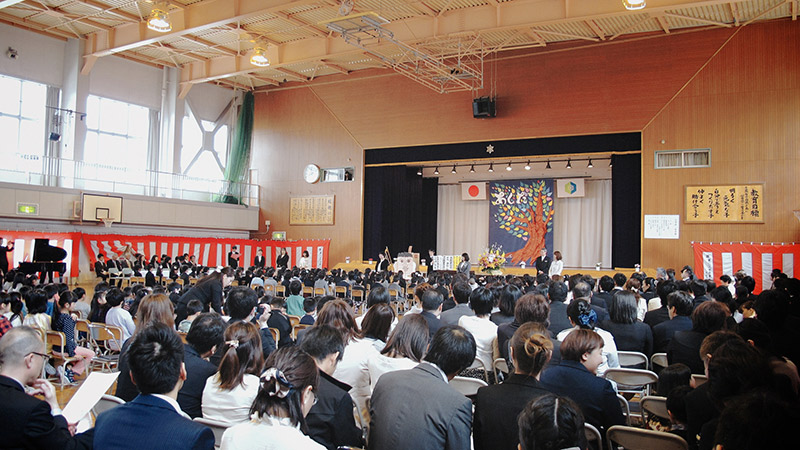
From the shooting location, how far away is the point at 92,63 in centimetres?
1767

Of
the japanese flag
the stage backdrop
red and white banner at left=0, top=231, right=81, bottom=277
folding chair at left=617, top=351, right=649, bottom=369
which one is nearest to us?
folding chair at left=617, top=351, right=649, bottom=369

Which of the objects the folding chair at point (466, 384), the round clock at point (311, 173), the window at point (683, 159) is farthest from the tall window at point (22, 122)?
the window at point (683, 159)

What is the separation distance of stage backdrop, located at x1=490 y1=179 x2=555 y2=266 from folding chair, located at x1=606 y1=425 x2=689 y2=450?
1846 cm

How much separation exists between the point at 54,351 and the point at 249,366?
4275 mm

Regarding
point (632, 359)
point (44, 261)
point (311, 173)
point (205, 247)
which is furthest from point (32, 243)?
point (632, 359)

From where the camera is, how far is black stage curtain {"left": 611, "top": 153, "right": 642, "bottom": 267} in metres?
15.5

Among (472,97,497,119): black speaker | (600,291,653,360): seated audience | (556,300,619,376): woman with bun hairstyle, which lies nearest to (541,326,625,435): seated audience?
(556,300,619,376): woman with bun hairstyle

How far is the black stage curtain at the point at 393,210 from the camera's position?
1927 centimetres

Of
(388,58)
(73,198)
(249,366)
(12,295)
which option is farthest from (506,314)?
(73,198)

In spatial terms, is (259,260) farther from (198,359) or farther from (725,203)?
(198,359)

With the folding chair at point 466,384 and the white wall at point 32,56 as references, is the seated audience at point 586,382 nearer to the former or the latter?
the folding chair at point 466,384

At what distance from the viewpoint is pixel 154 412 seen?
1.96 metres

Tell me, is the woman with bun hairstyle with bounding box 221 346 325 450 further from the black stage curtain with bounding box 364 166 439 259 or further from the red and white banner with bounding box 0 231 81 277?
the black stage curtain with bounding box 364 166 439 259

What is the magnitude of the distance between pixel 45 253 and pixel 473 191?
48.3 feet
